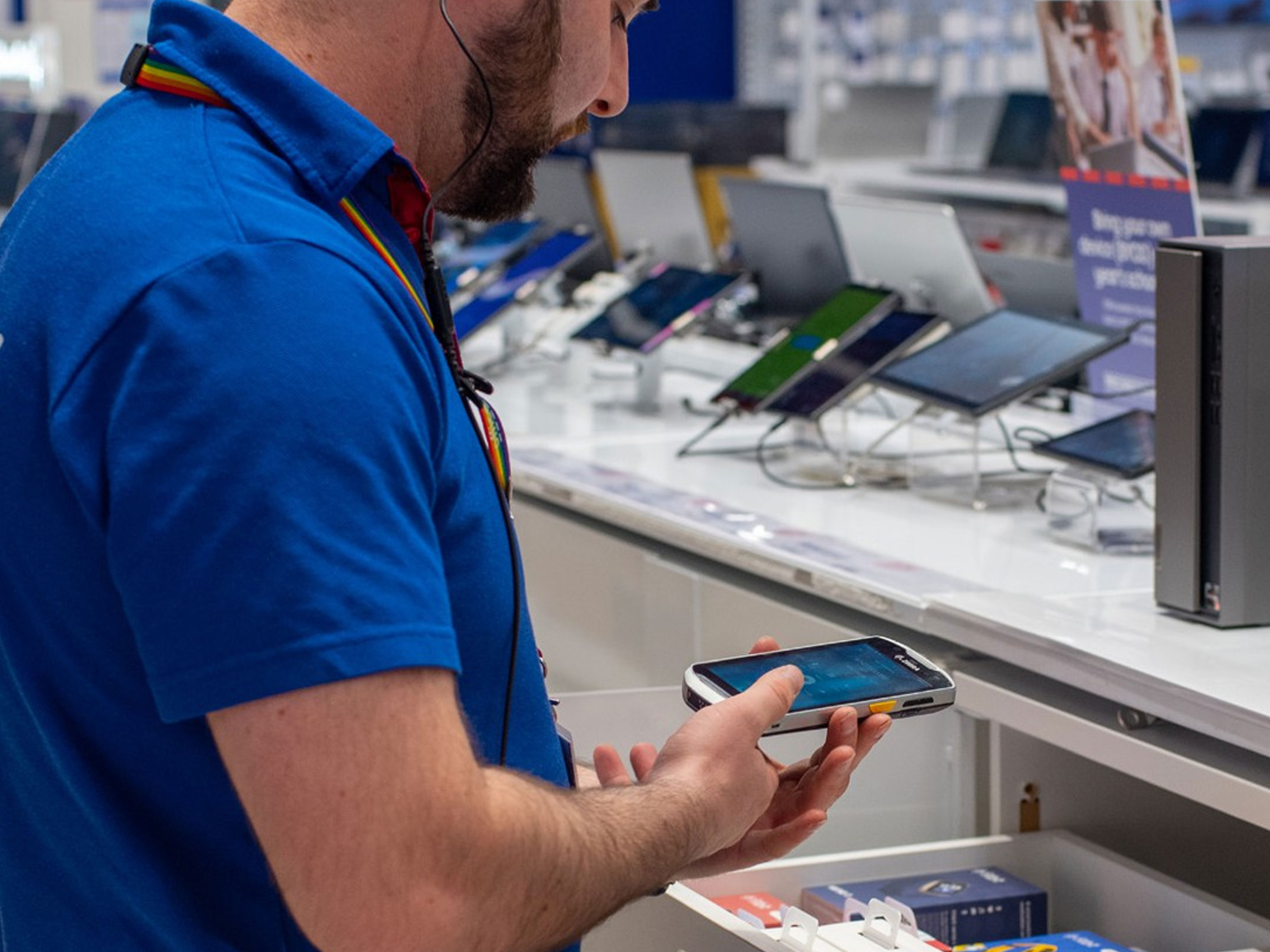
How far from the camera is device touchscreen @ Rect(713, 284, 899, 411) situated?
9.29 ft

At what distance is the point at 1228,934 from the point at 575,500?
1.25 m

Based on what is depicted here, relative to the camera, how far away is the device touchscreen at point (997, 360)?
8.18ft

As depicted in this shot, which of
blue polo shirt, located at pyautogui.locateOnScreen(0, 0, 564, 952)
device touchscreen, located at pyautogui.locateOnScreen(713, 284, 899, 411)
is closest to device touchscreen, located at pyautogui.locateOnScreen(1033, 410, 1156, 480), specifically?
device touchscreen, located at pyautogui.locateOnScreen(713, 284, 899, 411)

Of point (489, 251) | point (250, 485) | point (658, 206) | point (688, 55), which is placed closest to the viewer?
point (250, 485)

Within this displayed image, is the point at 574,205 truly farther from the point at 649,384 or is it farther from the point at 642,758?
the point at 642,758

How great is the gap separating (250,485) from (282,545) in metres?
0.03

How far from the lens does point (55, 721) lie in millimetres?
922

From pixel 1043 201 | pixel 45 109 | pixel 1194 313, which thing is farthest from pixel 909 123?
pixel 1194 313

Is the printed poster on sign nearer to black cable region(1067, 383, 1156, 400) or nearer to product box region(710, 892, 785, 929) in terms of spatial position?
black cable region(1067, 383, 1156, 400)

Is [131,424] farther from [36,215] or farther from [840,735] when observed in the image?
[840,735]

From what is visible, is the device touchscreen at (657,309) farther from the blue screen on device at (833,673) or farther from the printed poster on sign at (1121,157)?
the blue screen on device at (833,673)

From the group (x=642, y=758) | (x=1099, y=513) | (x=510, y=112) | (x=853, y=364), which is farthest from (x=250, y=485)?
(x=853, y=364)

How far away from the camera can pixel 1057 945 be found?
5.62 ft

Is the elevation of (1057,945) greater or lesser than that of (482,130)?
lesser
